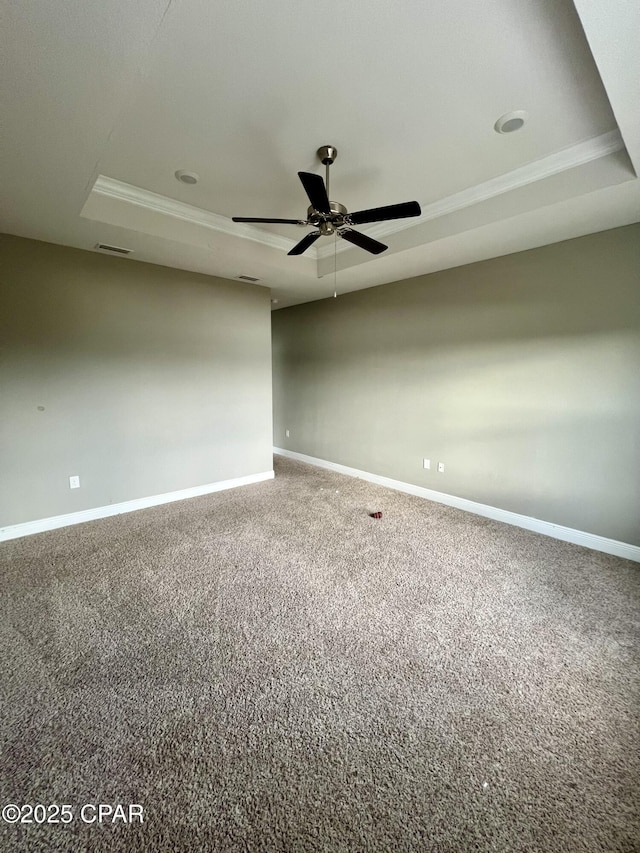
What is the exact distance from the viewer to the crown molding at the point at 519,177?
2.16 meters

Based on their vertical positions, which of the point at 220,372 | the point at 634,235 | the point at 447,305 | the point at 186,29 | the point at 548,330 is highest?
the point at 186,29

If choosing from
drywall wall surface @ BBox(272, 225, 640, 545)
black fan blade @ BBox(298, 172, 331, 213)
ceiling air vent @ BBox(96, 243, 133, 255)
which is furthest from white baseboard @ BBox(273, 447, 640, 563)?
ceiling air vent @ BBox(96, 243, 133, 255)

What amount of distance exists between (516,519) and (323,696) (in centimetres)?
271

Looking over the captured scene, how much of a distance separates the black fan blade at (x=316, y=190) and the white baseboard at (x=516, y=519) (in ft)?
10.5

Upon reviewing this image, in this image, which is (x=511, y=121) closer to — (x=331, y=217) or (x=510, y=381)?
(x=331, y=217)

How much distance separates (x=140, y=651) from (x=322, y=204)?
270 centimetres

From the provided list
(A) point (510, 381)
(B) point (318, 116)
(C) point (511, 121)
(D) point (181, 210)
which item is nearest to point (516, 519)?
(A) point (510, 381)

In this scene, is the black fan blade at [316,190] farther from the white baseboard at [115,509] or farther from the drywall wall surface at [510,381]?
the white baseboard at [115,509]

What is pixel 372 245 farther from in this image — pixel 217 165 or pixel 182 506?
pixel 182 506

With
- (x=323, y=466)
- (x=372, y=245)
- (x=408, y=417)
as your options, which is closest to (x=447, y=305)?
(x=408, y=417)

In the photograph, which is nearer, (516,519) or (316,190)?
(316,190)

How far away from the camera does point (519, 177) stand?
8.25 ft

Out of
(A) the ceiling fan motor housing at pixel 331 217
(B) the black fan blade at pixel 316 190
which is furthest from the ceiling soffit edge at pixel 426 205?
(B) the black fan blade at pixel 316 190

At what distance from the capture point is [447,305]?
3.89 m
